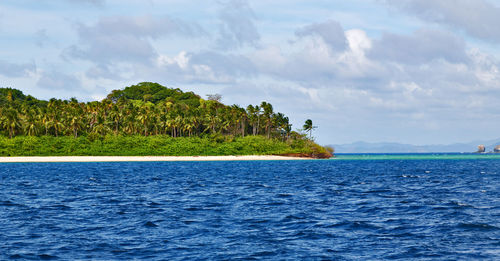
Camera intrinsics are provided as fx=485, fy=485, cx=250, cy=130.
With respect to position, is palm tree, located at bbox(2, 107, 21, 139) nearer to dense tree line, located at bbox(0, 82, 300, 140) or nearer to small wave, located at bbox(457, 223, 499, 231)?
dense tree line, located at bbox(0, 82, 300, 140)

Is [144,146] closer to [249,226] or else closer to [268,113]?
[268,113]

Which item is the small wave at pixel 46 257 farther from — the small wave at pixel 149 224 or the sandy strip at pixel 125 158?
the sandy strip at pixel 125 158

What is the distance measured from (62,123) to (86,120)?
10.4m

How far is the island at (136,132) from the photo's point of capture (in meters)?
155

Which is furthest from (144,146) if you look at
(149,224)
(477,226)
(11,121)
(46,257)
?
(46,257)

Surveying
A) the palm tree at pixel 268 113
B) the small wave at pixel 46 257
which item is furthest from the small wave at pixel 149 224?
the palm tree at pixel 268 113

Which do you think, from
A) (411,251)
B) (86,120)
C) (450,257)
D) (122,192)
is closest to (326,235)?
(411,251)

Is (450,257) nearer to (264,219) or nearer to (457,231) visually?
(457,231)

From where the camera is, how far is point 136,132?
584 ft

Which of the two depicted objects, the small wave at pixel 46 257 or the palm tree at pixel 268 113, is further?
the palm tree at pixel 268 113

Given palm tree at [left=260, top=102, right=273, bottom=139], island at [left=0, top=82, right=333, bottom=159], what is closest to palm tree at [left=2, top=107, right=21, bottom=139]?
island at [left=0, top=82, right=333, bottom=159]

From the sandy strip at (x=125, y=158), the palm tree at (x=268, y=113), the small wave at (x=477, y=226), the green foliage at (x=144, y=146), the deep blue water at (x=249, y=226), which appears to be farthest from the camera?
the palm tree at (x=268, y=113)

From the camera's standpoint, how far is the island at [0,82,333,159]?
6102 inches

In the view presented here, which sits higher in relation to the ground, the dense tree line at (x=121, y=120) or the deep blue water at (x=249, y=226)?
the dense tree line at (x=121, y=120)
